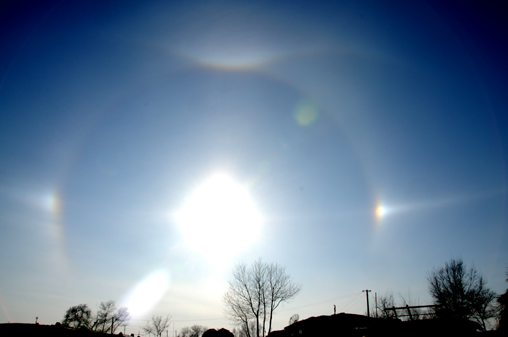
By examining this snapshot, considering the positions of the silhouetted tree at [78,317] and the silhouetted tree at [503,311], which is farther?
the silhouetted tree at [78,317]

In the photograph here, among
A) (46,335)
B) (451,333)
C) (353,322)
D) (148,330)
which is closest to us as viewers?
(451,333)

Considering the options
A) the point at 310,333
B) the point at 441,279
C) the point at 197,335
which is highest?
the point at 441,279

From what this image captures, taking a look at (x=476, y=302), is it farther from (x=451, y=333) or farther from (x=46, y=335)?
(x=46, y=335)

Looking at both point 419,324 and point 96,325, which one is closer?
point 419,324

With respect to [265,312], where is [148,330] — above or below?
below

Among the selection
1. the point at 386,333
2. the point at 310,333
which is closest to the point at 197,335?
the point at 310,333

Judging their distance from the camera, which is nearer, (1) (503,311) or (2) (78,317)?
(1) (503,311)

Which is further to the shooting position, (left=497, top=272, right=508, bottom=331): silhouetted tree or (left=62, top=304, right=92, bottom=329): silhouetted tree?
(left=62, top=304, right=92, bottom=329): silhouetted tree

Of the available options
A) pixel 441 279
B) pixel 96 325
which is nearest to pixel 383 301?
pixel 441 279

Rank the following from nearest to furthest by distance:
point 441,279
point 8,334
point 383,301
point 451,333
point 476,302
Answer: point 451,333, point 8,334, point 476,302, point 441,279, point 383,301

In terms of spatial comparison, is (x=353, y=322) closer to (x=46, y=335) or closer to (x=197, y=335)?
(x=46, y=335)
